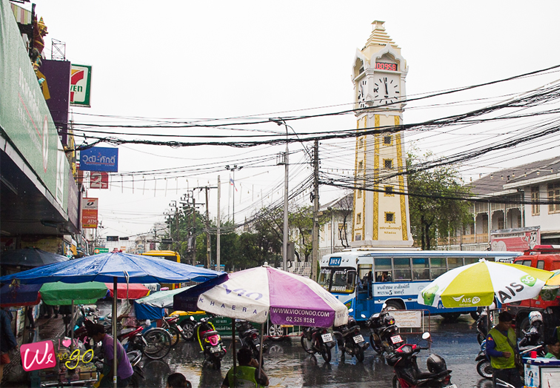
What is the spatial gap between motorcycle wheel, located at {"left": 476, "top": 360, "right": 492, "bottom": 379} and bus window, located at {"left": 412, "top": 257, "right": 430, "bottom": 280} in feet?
29.8

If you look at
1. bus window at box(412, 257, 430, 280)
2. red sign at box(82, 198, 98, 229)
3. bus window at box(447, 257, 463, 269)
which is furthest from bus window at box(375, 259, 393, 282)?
red sign at box(82, 198, 98, 229)

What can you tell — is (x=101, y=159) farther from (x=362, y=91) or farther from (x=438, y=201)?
(x=438, y=201)

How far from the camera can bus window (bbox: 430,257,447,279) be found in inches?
771

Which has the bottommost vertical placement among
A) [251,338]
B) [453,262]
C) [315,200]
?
[251,338]

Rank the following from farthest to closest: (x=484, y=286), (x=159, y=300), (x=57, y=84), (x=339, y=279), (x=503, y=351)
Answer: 1. (x=339, y=279)
2. (x=57, y=84)
3. (x=159, y=300)
4. (x=503, y=351)
5. (x=484, y=286)

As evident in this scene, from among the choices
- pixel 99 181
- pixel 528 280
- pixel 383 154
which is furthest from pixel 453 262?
pixel 99 181

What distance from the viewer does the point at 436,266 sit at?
19.8m

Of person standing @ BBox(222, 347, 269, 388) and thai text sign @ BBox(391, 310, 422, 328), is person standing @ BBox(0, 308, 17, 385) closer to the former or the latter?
person standing @ BBox(222, 347, 269, 388)

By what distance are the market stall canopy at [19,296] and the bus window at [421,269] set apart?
14125mm

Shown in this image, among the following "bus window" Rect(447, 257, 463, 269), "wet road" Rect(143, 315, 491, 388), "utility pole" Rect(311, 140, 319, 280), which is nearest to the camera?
"wet road" Rect(143, 315, 491, 388)

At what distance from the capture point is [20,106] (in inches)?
237

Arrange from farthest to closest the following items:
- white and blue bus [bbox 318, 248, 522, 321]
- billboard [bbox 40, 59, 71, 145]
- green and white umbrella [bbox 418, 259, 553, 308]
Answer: white and blue bus [bbox 318, 248, 522, 321], billboard [bbox 40, 59, 71, 145], green and white umbrella [bbox 418, 259, 553, 308]

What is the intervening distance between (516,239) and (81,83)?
93.1 feet

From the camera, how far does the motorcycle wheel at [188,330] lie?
15.5 m
